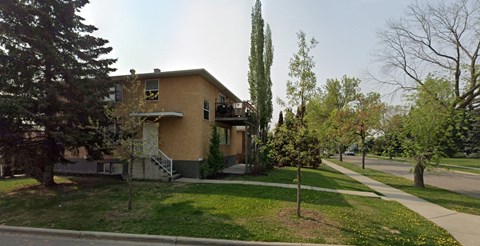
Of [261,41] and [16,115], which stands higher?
[261,41]

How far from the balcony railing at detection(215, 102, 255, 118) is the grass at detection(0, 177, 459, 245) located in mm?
7116

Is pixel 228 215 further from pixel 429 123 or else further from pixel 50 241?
pixel 429 123

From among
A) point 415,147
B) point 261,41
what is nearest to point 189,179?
point 261,41

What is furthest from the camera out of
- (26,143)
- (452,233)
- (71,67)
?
(71,67)

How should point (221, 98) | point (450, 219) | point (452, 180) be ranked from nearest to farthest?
point (450, 219), point (452, 180), point (221, 98)

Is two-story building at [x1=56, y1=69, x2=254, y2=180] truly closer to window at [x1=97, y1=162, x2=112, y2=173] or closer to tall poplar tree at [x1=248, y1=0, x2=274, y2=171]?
window at [x1=97, y1=162, x2=112, y2=173]

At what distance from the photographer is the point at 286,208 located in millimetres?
7699

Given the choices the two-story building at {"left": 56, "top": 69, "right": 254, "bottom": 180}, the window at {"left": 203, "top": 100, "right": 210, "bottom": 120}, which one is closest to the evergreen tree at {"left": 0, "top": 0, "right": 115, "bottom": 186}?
the two-story building at {"left": 56, "top": 69, "right": 254, "bottom": 180}

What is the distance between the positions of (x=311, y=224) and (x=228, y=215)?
7.26ft

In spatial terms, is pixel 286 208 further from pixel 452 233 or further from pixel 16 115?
pixel 16 115

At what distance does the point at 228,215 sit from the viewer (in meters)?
6.93

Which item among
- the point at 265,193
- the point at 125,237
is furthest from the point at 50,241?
the point at 265,193

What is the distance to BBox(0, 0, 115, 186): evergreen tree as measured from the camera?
9.55 metres

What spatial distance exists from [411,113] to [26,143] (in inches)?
713
